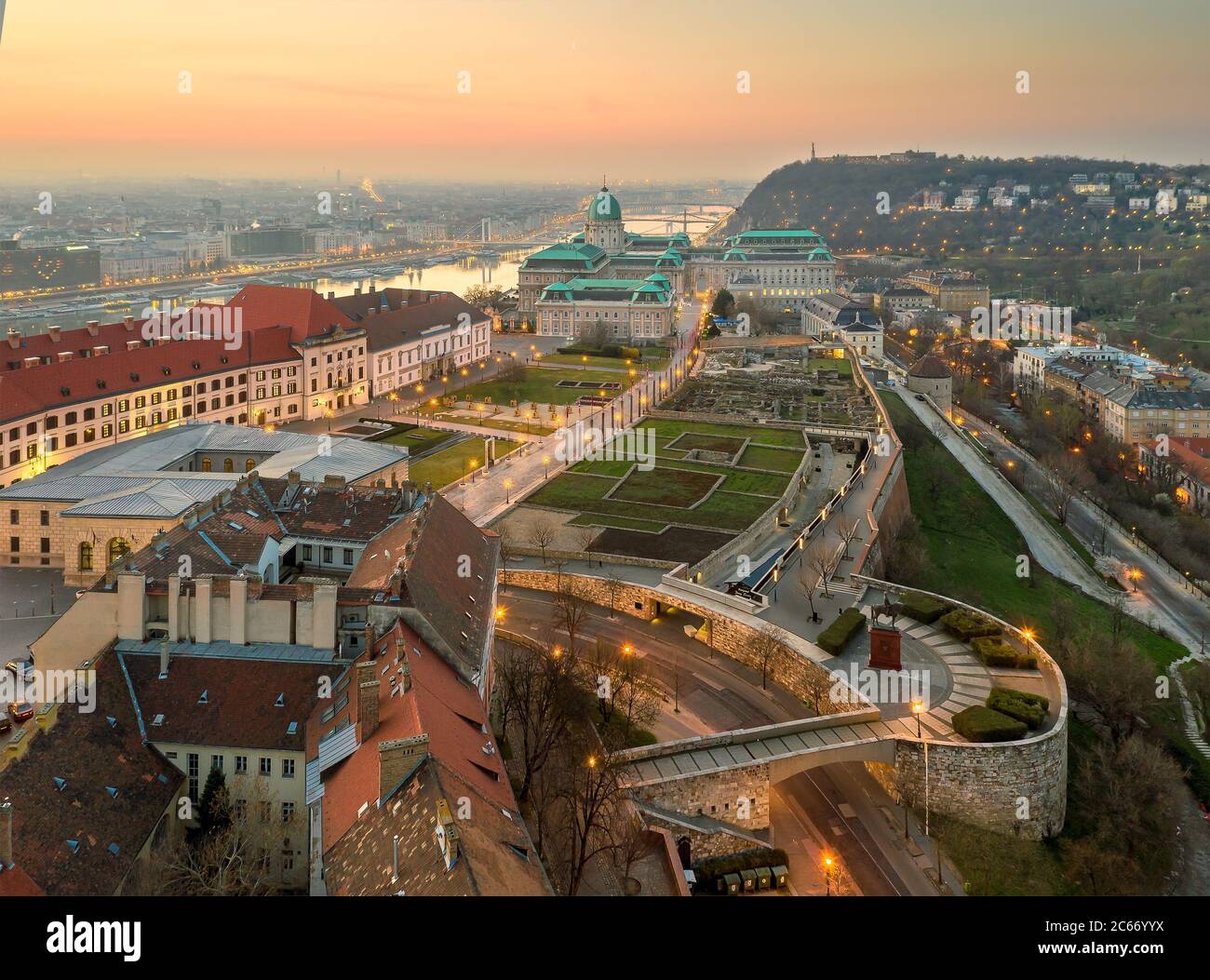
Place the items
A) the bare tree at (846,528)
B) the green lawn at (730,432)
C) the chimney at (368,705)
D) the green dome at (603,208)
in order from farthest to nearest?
the green dome at (603,208)
the green lawn at (730,432)
the bare tree at (846,528)
the chimney at (368,705)

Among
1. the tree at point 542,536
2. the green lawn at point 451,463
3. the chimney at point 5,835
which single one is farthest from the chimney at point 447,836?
the green lawn at point 451,463

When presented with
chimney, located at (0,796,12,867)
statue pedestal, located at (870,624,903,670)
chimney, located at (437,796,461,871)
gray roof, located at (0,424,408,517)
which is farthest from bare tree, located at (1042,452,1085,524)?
chimney, located at (0,796,12,867)

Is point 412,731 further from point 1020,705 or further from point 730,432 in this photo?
point 730,432

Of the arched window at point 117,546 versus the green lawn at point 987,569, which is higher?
the arched window at point 117,546

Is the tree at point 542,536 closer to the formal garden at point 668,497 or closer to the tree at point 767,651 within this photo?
the formal garden at point 668,497

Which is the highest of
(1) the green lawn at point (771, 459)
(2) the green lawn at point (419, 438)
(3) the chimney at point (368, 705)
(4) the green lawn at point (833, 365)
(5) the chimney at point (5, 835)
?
(4) the green lawn at point (833, 365)

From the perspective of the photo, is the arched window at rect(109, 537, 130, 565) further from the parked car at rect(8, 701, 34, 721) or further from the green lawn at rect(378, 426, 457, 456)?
the green lawn at rect(378, 426, 457, 456)
